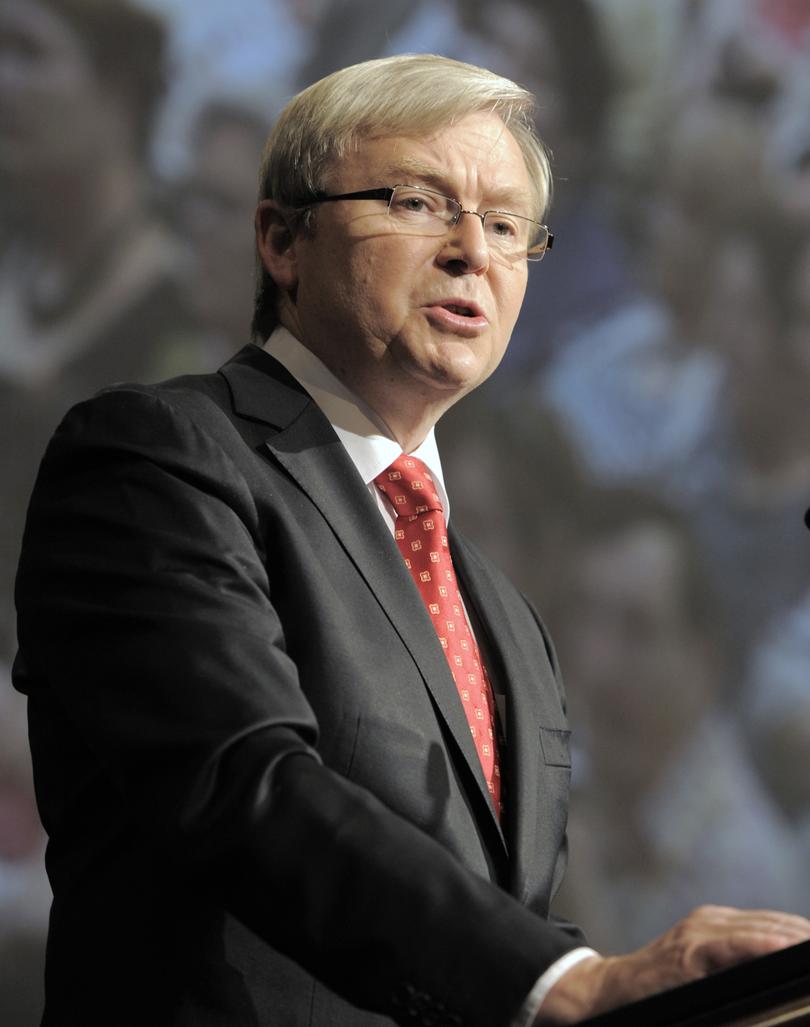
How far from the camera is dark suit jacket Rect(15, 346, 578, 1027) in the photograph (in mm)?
1349

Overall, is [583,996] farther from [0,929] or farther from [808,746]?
[808,746]

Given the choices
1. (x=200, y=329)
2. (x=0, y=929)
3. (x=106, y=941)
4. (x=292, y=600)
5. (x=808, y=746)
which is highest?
(x=200, y=329)

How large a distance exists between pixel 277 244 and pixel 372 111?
→ 0.27m

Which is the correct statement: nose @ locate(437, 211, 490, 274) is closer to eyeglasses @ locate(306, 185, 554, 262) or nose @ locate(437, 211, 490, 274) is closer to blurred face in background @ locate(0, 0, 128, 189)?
eyeglasses @ locate(306, 185, 554, 262)

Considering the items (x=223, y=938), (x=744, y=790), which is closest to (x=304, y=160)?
(x=223, y=938)

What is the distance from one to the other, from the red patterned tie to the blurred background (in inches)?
81.1

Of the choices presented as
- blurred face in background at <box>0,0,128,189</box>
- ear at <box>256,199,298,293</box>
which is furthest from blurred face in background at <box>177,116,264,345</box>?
ear at <box>256,199,298,293</box>

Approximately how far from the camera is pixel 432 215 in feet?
7.17

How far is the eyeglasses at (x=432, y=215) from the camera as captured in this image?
7.13 ft

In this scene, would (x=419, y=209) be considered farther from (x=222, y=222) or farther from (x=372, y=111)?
(x=222, y=222)

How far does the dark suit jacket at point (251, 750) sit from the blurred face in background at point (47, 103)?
233 cm

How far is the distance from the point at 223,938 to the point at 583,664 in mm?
2696

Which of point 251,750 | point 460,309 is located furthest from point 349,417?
point 251,750

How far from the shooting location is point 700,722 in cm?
418
